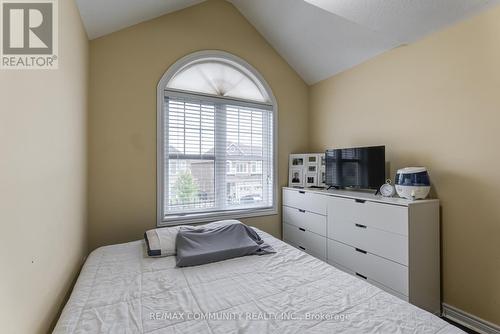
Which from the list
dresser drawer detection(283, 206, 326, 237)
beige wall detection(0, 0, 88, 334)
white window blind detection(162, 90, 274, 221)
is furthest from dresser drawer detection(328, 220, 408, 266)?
beige wall detection(0, 0, 88, 334)

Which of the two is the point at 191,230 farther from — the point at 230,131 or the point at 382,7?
the point at 382,7

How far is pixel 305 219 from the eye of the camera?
277 centimetres

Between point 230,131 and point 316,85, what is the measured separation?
4.58 feet

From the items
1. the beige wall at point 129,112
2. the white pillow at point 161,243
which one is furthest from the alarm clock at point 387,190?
Result: the beige wall at point 129,112

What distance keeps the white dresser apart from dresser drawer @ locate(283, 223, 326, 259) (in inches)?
0.8

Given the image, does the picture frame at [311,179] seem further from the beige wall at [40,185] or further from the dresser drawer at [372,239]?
the beige wall at [40,185]

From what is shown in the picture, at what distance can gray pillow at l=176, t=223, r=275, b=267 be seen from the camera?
1.67 meters

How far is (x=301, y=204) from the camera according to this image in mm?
2828

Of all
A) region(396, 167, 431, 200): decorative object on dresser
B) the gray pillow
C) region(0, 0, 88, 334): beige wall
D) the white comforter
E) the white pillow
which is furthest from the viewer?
region(396, 167, 431, 200): decorative object on dresser

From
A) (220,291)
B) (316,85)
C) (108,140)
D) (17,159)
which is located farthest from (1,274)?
(316,85)

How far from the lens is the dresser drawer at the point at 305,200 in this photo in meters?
2.54

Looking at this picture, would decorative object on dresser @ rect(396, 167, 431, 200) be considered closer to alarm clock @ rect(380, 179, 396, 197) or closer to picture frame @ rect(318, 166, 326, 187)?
alarm clock @ rect(380, 179, 396, 197)

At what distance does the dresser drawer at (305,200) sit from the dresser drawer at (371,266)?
36 cm

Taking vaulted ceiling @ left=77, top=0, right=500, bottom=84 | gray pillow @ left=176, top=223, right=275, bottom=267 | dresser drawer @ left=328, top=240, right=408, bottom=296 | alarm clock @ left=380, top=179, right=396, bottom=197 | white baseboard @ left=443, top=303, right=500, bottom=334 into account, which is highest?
vaulted ceiling @ left=77, top=0, right=500, bottom=84
